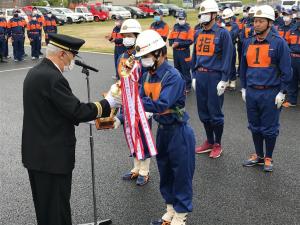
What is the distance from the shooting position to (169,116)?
4543 millimetres

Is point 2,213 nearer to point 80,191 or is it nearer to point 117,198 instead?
point 80,191

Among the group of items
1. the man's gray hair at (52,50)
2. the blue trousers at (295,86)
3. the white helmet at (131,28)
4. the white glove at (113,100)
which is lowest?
the blue trousers at (295,86)

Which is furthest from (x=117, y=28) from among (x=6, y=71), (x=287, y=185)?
(x=287, y=185)

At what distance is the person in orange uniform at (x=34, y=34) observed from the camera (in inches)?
780

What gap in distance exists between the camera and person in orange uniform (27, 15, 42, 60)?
19.8 metres

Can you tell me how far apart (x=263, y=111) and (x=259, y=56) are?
83 cm

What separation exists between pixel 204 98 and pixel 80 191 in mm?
2684

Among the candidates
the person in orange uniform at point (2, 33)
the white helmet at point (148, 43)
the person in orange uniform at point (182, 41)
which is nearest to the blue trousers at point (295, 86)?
the person in orange uniform at point (182, 41)

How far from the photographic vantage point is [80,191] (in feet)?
19.5

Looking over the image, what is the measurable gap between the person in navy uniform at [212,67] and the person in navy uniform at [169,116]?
2.44 metres

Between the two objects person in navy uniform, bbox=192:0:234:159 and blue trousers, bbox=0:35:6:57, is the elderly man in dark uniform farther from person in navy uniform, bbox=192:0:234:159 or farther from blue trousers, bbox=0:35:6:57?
blue trousers, bbox=0:35:6:57

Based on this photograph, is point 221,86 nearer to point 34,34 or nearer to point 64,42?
point 64,42

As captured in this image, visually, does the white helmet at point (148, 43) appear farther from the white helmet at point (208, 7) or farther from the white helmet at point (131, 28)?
the white helmet at point (208, 7)

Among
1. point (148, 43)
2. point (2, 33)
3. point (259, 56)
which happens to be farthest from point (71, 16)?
point (148, 43)
